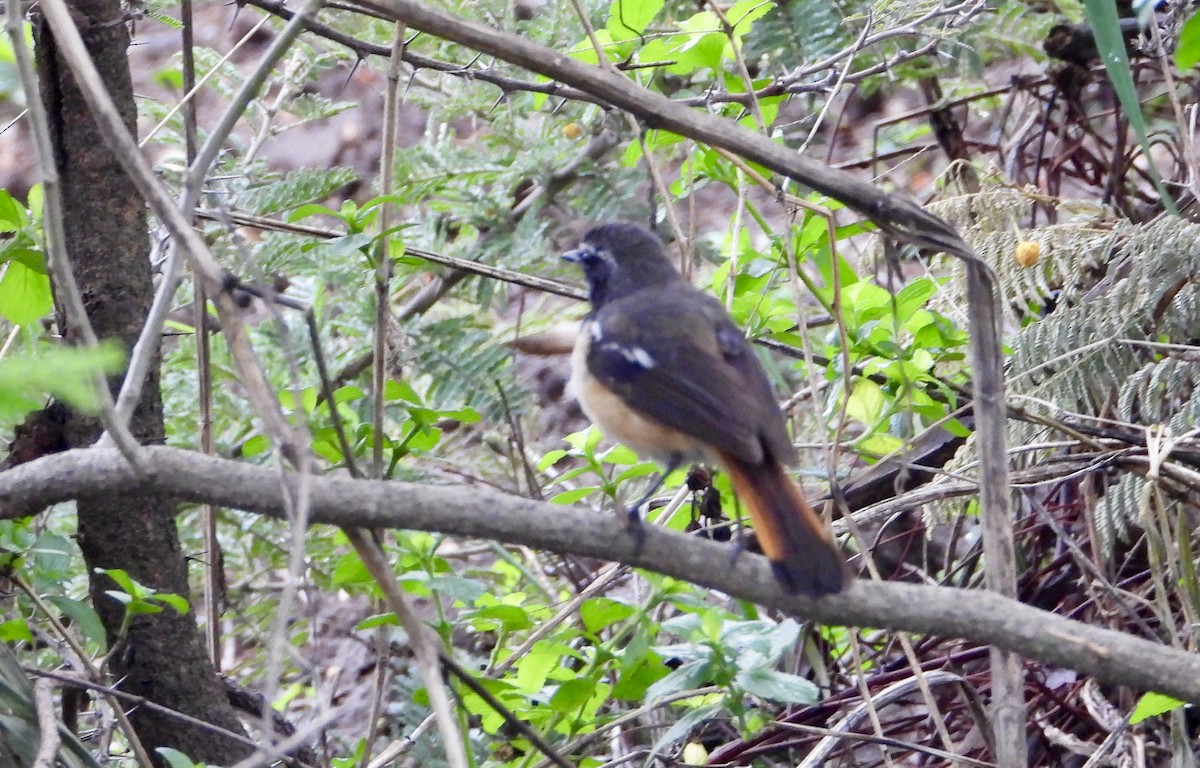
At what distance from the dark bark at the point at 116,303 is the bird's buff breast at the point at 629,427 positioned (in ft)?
3.18

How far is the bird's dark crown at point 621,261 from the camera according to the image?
335 cm

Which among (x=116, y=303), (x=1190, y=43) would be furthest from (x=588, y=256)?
(x=1190, y=43)

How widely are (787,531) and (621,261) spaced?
4.28 feet

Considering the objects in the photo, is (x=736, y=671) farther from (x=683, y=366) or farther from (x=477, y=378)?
(x=477, y=378)

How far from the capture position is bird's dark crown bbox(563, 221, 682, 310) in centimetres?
335

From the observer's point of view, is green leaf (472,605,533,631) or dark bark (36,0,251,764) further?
dark bark (36,0,251,764)

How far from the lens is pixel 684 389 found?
2.77 m

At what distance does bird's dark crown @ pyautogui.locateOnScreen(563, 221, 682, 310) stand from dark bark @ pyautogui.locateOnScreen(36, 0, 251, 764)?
1.22 m

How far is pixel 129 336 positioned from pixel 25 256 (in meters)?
0.30

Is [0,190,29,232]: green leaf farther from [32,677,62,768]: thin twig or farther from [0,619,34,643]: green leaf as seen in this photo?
[32,677,62,768]: thin twig

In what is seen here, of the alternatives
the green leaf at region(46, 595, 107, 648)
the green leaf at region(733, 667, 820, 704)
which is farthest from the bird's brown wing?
the green leaf at region(46, 595, 107, 648)

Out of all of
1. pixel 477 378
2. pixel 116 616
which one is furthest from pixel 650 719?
pixel 116 616

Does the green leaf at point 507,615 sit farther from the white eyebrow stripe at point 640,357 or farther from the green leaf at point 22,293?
the green leaf at point 22,293

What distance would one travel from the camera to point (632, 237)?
11.1 feet
